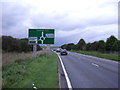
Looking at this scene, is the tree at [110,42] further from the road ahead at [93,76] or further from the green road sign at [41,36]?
the road ahead at [93,76]

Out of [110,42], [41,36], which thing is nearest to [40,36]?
[41,36]

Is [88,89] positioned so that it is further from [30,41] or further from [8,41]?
[8,41]

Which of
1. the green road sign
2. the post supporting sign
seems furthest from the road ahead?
the green road sign

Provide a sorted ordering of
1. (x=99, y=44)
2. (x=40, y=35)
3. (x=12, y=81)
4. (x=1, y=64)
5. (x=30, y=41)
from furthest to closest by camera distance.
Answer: (x=99, y=44)
(x=40, y=35)
(x=30, y=41)
(x=1, y=64)
(x=12, y=81)

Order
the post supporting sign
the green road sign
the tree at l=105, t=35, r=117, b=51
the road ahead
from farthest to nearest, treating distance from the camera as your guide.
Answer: the tree at l=105, t=35, r=117, b=51, the green road sign, the post supporting sign, the road ahead

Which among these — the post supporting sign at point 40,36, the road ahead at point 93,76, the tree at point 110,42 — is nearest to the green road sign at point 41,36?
the post supporting sign at point 40,36

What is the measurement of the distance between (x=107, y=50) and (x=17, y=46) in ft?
90.3

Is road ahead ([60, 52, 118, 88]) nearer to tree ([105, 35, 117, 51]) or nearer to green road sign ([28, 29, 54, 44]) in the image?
green road sign ([28, 29, 54, 44])

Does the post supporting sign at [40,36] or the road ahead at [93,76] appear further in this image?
the post supporting sign at [40,36]

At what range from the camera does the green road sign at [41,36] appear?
29166 mm

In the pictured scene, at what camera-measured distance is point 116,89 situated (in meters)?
8.39

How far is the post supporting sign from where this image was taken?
94.5 feet

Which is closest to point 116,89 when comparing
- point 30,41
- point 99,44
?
point 30,41

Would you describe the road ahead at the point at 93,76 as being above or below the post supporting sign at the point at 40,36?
below
